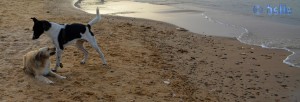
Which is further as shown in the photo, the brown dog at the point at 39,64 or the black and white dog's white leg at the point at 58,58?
the black and white dog's white leg at the point at 58,58

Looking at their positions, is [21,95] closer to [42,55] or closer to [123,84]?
[42,55]

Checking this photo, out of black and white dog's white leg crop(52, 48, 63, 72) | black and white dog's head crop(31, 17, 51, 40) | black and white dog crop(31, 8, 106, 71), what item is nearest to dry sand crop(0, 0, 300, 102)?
black and white dog's white leg crop(52, 48, 63, 72)

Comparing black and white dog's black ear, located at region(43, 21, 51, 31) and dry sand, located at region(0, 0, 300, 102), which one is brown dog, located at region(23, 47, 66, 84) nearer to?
dry sand, located at region(0, 0, 300, 102)

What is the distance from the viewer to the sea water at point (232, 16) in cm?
1095

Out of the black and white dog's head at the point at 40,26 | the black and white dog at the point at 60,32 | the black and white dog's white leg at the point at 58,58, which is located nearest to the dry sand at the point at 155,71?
the black and white dog's white leg at the point at 58,58

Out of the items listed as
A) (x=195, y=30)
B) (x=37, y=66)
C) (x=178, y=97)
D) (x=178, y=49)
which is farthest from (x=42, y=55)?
(x=195, y=30)

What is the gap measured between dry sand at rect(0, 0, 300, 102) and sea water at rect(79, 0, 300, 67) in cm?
86

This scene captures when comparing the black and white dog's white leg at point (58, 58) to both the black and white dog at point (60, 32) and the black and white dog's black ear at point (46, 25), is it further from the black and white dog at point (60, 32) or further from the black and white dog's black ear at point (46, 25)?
the black and white dog's black ear at point (46, 25)

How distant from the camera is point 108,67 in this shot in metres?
7.32

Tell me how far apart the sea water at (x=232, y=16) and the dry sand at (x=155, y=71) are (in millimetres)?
859

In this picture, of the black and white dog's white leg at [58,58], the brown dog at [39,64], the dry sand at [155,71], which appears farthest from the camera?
the black and white dog's white leg at [58,58]

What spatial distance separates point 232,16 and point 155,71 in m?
8.33

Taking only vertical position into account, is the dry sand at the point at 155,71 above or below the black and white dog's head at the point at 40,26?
below

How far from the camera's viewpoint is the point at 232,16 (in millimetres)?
14750
